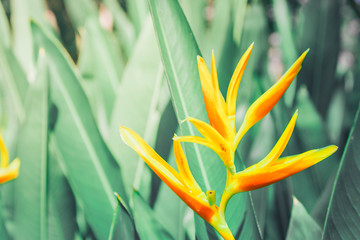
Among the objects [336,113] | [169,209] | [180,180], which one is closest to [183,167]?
[180,180]

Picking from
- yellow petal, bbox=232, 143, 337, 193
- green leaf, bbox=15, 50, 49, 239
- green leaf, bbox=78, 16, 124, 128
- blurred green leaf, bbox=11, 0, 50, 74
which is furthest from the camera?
blurred green leaf, bbox=11, 0, 50, 74

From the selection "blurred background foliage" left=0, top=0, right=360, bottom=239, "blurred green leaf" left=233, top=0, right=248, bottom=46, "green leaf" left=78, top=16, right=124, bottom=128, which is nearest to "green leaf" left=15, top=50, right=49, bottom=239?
"blurred background foliage" left=0, top=0, right=360, bottom=239

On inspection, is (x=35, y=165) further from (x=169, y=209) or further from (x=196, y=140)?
(x=196, y=140)

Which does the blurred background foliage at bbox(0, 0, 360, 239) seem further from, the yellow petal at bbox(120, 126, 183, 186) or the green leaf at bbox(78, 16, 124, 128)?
the yellow petal at bbox(120, 126, 183, 186)

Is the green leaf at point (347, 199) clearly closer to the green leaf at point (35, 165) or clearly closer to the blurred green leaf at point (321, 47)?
the green leaf at point (35, 165)

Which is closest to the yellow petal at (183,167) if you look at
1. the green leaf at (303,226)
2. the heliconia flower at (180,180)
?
the heliconia flower at (180,180)

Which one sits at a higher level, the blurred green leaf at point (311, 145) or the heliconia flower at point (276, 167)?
the heliconia flower at point (276, 167)
